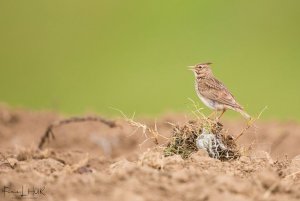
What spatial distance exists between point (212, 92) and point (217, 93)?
6 cm

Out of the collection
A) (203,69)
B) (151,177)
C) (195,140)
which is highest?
(203,69)

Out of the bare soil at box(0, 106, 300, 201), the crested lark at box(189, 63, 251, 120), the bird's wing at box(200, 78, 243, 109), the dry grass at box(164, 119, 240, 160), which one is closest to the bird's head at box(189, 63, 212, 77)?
the crested lark at box(189, 63, 251, 120)

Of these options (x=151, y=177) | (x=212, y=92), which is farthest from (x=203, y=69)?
(x=151, y=177)

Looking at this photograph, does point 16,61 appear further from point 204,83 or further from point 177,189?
point 177,189

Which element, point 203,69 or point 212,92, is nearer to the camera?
point 212,92

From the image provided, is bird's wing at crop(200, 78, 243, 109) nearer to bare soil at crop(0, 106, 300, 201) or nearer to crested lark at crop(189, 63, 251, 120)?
crested lark at crop(189, 63, 251, 120)

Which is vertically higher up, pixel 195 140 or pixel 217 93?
pixel 217 93

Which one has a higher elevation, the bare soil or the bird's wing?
the bird's wing

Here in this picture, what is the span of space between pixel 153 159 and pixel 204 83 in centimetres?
247

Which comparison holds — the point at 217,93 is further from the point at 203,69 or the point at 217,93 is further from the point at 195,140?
the point at 195,140

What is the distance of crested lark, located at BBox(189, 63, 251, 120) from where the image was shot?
992 cm

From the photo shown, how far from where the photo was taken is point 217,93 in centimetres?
996

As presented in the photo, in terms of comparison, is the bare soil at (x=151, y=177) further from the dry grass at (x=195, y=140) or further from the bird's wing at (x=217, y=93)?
the bird's wing at (x=217, y=93)

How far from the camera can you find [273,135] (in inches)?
583
